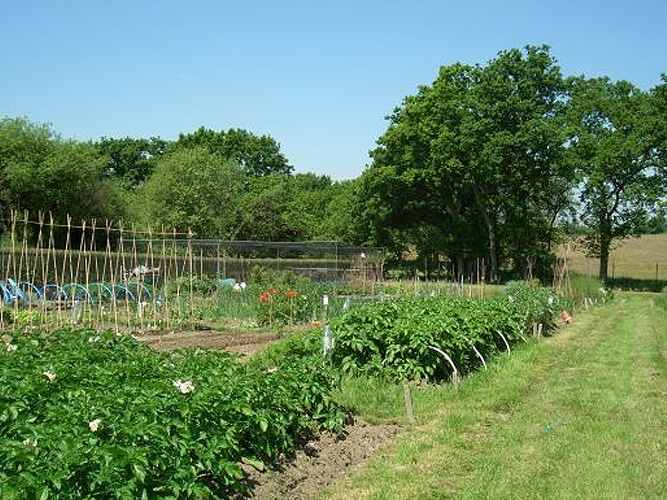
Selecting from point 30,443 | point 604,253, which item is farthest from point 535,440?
point 604,253

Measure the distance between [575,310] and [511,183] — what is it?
59.2 ft

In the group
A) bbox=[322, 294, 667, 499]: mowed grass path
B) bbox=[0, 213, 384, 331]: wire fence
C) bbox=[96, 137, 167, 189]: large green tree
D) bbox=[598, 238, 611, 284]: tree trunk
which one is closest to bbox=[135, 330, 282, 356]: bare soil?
bbox=[0, 213, 384, 331]: wire fence

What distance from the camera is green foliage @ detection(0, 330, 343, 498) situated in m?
3.72

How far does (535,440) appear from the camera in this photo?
729 cm

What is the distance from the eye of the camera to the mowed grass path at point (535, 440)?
5.85 metres

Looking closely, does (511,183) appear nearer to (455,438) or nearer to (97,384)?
(455,438)

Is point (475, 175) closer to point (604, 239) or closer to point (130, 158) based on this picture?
point (604, 239)

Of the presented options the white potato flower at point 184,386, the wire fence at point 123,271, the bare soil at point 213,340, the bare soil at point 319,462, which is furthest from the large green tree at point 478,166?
the white potato flower at point 184,386

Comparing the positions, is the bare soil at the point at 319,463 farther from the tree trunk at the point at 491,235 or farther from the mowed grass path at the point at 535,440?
the tree trunk at the point at 491,235

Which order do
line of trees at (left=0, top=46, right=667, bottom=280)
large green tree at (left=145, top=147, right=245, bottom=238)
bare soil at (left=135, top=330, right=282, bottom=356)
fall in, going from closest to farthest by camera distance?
bare soil at (left=135, top=330, right=282, bottom=356) < line of trees at (left=0, top=46, right=667, bottom=280) < large green tree at (left=145, top=147, right=245, bottom=238)

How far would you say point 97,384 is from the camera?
5.23 meters

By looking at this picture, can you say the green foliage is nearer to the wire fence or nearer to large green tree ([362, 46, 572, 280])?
the wire fence

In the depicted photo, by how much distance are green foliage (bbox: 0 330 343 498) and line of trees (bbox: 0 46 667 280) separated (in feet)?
101

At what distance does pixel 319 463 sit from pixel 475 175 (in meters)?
36.6
